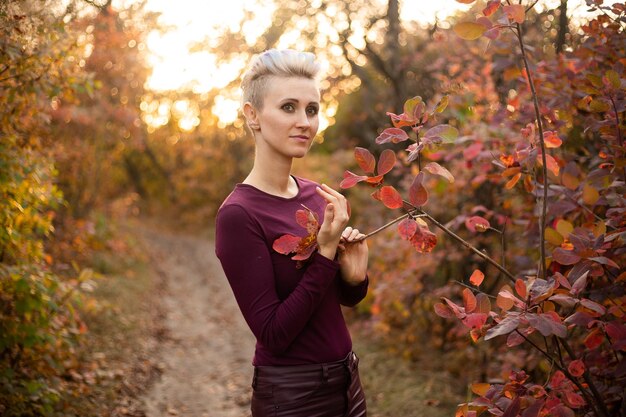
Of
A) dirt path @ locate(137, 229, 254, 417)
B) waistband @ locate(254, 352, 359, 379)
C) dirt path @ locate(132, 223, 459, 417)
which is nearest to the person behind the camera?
waistband @ locate(254, 352, 359, 379)

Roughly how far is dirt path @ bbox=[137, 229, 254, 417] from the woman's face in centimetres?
375

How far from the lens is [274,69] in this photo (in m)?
1.97

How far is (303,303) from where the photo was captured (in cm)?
173

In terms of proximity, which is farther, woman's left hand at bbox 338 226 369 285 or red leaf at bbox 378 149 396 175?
woman's left hand at bbox 338 226 369 285

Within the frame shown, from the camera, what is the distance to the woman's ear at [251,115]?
2.03m

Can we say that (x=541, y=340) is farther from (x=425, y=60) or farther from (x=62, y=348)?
(x=425, y=60)

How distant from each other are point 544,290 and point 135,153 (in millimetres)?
23400

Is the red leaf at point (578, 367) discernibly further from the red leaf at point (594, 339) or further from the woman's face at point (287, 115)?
the woman's face at point (287, 115)

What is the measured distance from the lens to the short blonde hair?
197 centimetres

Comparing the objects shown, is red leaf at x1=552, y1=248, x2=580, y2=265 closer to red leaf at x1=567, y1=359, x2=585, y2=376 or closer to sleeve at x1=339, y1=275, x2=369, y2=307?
red leaf at x1=567, y1=359, x2=585, y2=376

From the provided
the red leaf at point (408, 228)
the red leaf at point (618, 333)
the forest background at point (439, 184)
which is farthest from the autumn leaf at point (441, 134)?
the red leaf at point (618, 333)

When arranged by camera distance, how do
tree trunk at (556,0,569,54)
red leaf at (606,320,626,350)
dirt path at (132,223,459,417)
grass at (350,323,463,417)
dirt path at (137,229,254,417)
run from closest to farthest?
1. red leaf at (606,320,626,350)
2. tree trunk at (556,0,569,54)
3. grass at (350,323,463,417)
4. dirt path at (132,223,459,417)
5. dirt path at (137,229,254,417)

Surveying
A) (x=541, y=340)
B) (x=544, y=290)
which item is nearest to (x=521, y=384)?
(x=544, y=290)

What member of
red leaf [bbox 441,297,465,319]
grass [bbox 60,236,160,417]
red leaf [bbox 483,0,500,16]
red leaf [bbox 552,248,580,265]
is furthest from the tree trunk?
grass [bbox 60,236,160,417]
